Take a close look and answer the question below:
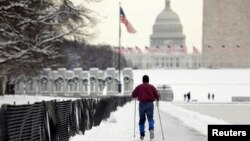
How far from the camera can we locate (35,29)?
3228cm

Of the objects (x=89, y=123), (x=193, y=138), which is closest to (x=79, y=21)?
(x=89, y=123)

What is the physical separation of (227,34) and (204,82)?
2816 centimetres

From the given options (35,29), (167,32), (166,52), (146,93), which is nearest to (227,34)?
(166,52)

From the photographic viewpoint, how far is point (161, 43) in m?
174

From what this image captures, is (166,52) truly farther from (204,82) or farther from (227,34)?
(204,82)

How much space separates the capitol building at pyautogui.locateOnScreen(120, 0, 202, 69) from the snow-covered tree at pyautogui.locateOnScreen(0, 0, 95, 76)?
12986 centimetres

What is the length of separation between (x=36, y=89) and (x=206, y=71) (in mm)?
40728

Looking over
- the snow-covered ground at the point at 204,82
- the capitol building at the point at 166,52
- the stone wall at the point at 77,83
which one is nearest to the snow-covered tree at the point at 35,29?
the stone wall at the point at 77,83

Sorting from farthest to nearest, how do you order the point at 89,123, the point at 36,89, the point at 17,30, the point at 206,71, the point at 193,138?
the point at 206,71 → the point at 36,89 → the point at 17,30 → the point at 89,123 → the point at 193,138

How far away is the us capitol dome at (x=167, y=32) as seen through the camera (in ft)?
566

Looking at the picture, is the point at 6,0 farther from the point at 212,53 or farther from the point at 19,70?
the point at 212,53

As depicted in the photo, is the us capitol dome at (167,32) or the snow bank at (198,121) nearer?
the snow bank at (198,121)

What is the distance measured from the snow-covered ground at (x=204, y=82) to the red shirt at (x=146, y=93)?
6514 cm

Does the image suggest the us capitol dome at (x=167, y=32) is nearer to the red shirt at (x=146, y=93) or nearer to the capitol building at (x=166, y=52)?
the capitol building at (x=166, y=52)
